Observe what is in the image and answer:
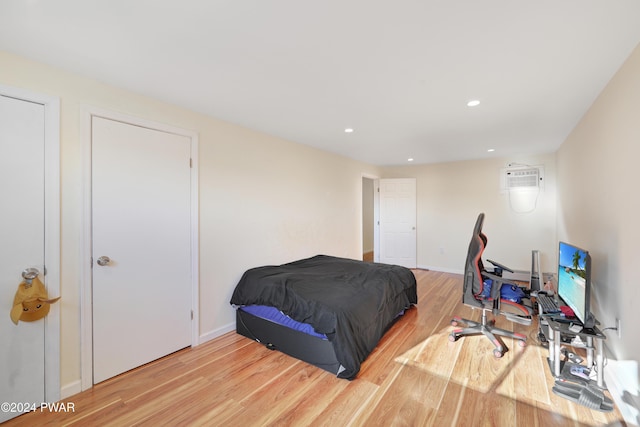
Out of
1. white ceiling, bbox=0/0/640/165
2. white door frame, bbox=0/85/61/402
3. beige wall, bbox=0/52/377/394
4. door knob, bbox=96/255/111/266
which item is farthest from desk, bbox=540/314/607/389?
white door frame, bbox=0/85/61/402

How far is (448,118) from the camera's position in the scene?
2889 millimetres

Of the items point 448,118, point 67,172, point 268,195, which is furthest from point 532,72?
point 67,172

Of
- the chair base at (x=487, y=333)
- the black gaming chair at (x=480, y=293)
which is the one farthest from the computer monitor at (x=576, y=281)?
the chair base at (x=487, y=333)

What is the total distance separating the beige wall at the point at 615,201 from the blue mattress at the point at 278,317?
2142 millimetres

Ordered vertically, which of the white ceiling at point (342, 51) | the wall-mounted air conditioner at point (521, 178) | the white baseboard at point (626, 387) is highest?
the white ceiling at point (342, 51)

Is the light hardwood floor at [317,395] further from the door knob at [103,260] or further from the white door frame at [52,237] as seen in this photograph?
the door knob at [103,260]

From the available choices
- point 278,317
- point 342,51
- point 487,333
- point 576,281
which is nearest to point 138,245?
point 278,317

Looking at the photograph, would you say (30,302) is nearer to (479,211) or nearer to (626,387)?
(626,387)

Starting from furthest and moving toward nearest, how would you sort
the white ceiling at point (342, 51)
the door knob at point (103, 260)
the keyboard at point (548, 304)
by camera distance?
the keyboard at point (548, 304)
the door knob at point (103, 260)
the white ceiling at point (342, 51)

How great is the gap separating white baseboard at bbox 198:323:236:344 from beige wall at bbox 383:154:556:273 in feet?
14.5

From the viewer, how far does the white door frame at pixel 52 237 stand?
1.84m

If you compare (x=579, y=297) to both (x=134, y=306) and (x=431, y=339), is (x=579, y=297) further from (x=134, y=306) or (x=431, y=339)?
(x=134, y=306)

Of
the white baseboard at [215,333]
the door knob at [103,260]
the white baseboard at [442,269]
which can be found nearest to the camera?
the door knob at [103,260]

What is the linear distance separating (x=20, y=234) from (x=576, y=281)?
13.1 feet
